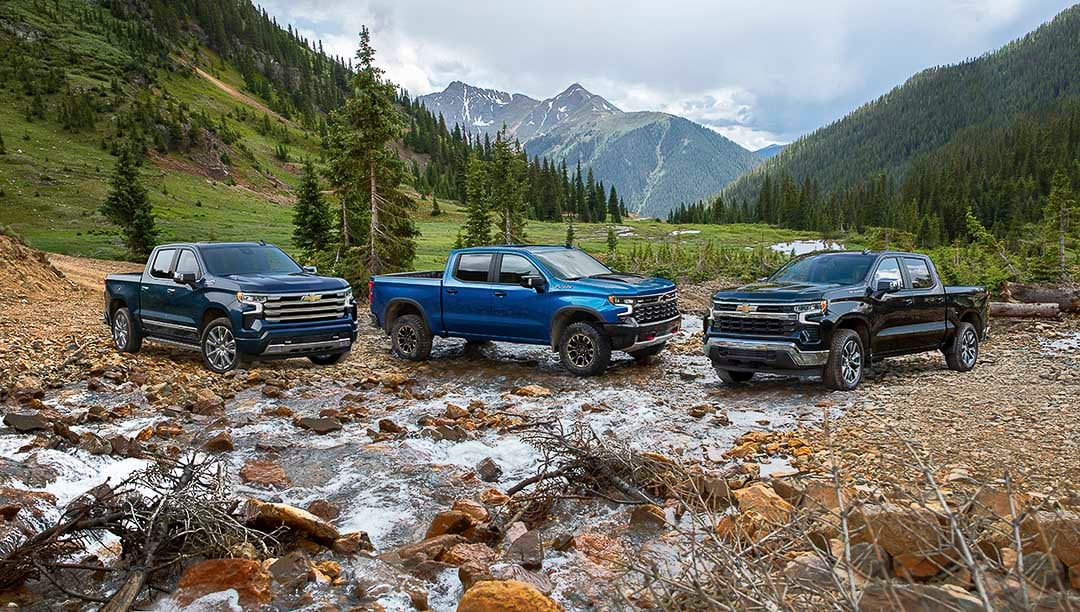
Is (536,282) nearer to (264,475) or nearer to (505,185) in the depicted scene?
(264,475)

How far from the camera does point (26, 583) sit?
172 inches

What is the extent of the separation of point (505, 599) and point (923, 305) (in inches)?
370

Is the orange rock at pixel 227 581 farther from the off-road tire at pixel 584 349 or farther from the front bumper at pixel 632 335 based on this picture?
the front bumper at pixel 632 335

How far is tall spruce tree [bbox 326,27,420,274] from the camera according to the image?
22219mm

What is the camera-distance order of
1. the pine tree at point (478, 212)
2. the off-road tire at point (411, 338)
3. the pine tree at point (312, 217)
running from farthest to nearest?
the pine tree at point (478, 212)
the pine tree at point (312, 217)
the off-road tire at point (411, 338)

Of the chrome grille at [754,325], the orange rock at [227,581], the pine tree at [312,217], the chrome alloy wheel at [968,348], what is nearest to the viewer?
the orange rock at [227,581]

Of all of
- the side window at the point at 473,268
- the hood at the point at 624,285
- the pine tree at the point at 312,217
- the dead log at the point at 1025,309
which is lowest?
the dead log at the point at 1025,309

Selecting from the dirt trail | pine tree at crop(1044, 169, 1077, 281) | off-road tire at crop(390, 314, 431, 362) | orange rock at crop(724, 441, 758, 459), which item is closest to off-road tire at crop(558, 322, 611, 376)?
off-road tire at crop(390, 314, 431, 362)

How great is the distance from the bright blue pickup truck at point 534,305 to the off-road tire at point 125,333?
4.17 meters

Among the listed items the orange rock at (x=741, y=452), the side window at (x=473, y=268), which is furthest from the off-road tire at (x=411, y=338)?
the orange rock at (x=741, y=452)

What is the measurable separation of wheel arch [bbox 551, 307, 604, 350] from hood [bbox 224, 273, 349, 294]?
3.59 m

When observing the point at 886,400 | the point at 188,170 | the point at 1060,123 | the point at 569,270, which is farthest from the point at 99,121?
the point at 1060,123

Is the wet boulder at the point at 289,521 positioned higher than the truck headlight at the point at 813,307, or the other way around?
the truck headlight at the point at 813,307

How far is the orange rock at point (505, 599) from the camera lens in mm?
3824
